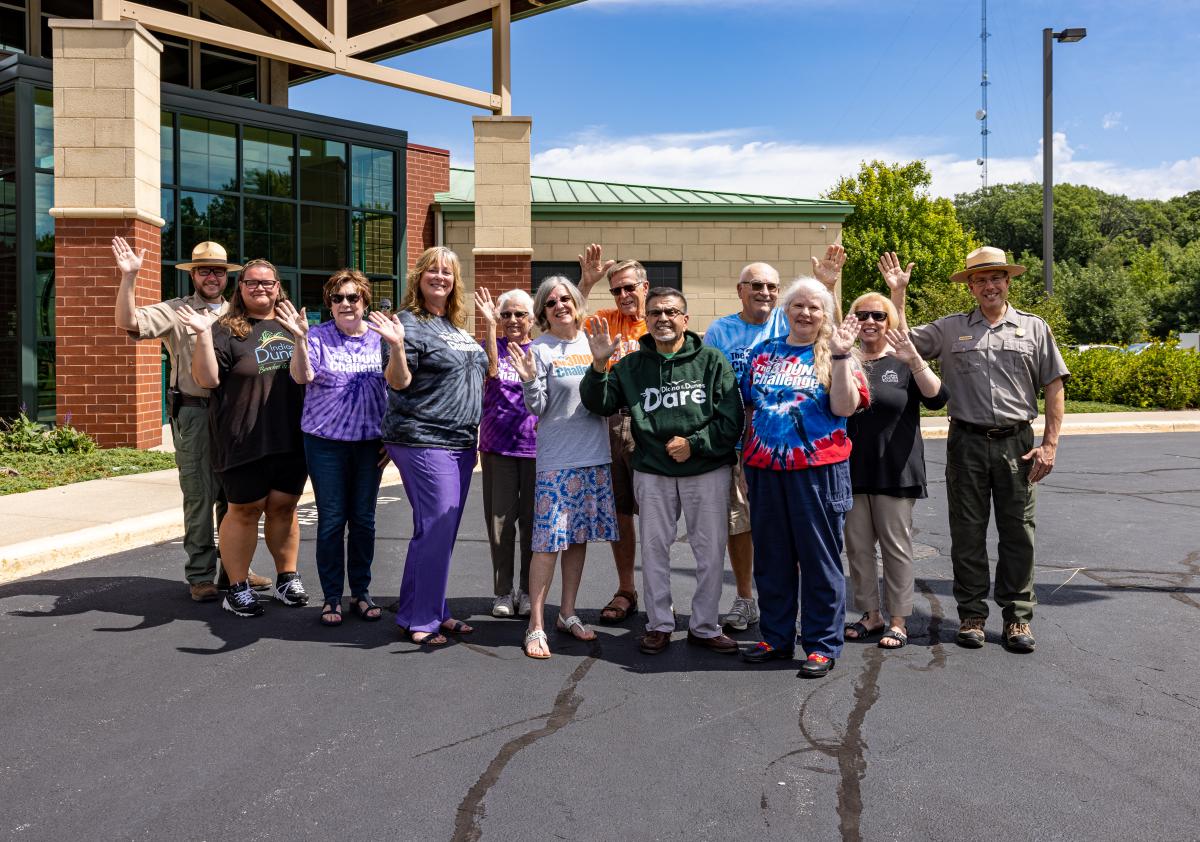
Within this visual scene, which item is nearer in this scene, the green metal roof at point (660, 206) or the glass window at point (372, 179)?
the glass window at point (372, 179)

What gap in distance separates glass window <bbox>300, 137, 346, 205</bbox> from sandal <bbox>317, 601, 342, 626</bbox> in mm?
13062

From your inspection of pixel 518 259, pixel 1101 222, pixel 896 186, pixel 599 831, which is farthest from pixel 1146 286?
pixel 599 831

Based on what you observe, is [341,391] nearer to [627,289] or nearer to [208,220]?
[627,289]

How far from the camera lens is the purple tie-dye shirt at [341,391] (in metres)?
5.20

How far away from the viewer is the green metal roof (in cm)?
1870

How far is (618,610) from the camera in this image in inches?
213

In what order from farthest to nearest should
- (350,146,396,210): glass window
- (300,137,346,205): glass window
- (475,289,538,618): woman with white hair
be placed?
(350,146,396,210): glass window, (300,137,346,205): glass window, (475,289,538,618): woman with white hair

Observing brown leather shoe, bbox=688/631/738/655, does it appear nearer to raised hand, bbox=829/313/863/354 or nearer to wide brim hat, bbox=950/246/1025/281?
raised hand, bbox=829/313/863/354

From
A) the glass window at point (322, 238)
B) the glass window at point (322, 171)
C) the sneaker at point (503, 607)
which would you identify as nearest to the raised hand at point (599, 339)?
the sneaker at point (503, 607)

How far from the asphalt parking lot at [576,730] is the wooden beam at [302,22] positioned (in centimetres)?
1015

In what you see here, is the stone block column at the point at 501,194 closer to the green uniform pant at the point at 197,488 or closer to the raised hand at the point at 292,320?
the green uniform pant at the point at 197,488

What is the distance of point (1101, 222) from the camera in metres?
98.3

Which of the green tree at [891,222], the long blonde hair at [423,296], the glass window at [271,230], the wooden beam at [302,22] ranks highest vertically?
the green tree at [891,222]

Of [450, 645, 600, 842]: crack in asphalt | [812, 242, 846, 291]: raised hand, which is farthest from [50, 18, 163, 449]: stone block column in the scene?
[450, 645, 600, 842]: crack in asphalt
